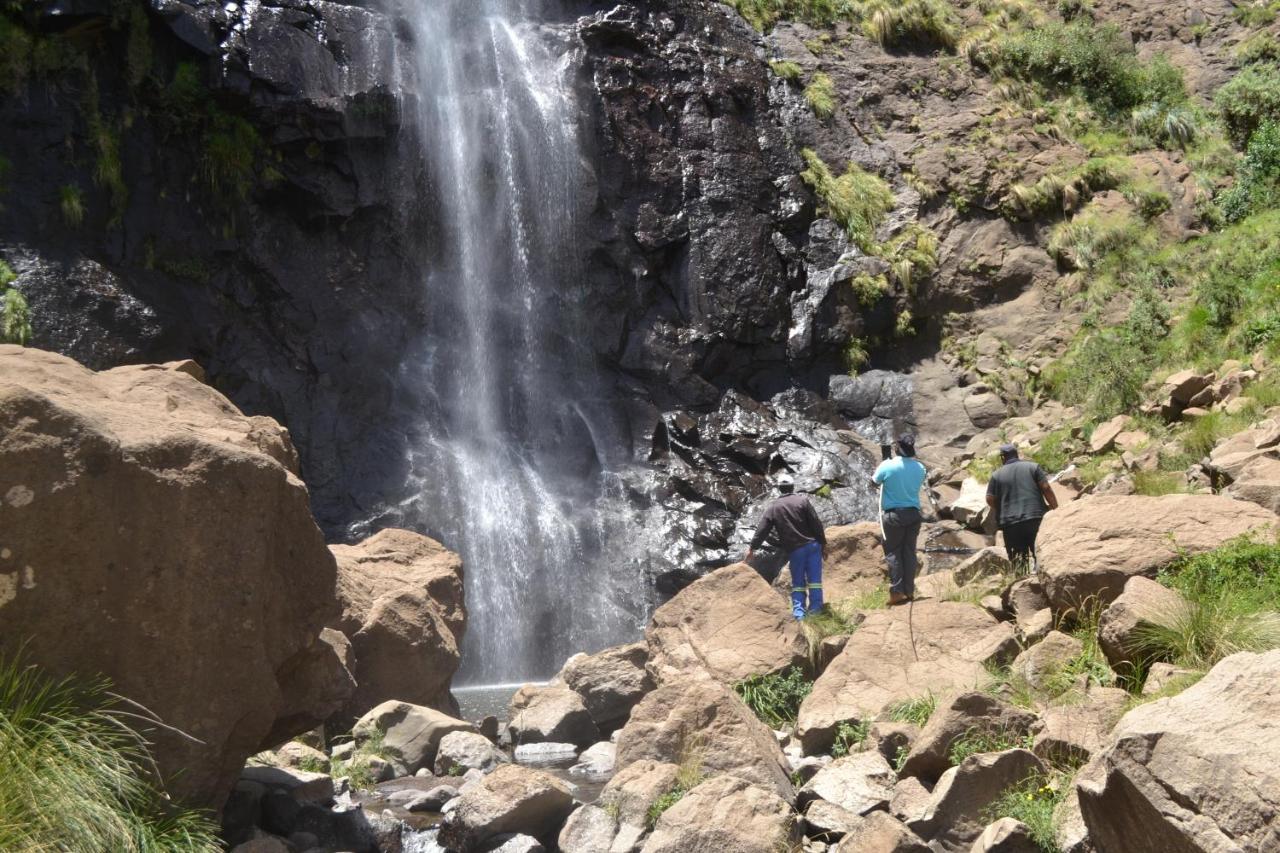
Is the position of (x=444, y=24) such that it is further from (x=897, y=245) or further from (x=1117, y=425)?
(x=1117, y=425)

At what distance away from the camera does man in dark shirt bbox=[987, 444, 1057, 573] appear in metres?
11.2

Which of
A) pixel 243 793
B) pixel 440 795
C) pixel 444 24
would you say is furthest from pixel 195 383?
pixel 444 24

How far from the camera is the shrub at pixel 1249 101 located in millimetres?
22203

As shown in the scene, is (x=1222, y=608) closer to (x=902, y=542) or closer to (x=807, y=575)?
(x=902, y=542)

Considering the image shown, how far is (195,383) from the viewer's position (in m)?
7.60

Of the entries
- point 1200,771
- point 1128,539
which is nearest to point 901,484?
point 1128,539

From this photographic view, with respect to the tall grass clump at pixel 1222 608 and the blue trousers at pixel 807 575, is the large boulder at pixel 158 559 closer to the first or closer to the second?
the tall grass clump at pixel 1222 608

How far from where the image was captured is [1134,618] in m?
7.06

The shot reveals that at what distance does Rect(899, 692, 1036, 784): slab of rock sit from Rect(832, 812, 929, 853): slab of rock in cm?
95

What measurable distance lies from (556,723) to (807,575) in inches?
127

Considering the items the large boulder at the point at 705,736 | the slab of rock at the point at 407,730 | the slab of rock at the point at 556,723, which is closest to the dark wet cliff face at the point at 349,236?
the slab of rock at the point at 556,723

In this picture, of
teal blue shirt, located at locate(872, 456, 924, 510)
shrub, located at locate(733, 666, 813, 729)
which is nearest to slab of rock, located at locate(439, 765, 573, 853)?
shrub, located at locate(733, 666, 813, 729)

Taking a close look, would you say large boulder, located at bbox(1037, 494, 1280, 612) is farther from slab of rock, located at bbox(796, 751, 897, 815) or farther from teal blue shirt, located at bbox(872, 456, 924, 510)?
teal blue shirt, located at bbox(872, 456, 924, 510)

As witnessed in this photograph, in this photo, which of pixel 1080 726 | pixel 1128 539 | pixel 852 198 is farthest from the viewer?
pixel 852 198
